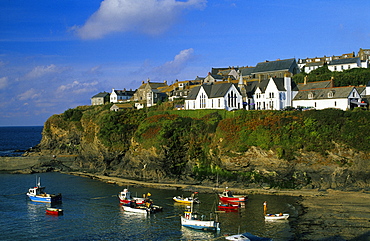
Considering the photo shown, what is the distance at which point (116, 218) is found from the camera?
47250 millimetres

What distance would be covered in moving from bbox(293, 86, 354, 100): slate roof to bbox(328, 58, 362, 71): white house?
27.5 m

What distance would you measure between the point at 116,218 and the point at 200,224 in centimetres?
1143

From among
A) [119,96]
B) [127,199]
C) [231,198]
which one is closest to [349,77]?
[231,198]

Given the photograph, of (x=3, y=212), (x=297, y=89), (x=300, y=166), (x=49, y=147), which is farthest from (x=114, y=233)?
(x=49, y=147)

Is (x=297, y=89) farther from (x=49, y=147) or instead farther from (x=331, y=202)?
(x=49, y=147)

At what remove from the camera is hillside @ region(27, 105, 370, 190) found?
194 ft

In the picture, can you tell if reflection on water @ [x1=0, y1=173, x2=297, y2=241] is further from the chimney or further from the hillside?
the chimney

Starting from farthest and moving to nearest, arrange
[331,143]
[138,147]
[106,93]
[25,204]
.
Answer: [106,93], [138,147], [331,143], [25,204]

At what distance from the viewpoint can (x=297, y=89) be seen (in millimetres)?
77688

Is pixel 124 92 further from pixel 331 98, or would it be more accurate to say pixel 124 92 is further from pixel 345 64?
pixel 331 98

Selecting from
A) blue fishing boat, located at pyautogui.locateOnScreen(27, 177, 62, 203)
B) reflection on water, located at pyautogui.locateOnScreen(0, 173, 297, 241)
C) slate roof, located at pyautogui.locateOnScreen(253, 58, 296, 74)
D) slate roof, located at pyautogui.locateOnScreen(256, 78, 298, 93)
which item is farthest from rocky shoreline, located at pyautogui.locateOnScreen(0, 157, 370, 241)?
slate roof, located at pyautogui.locateOnScreen(253, 58, 296, 74)

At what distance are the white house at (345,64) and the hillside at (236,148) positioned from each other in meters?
38.8

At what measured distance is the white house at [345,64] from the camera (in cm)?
9578

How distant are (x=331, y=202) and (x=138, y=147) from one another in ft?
131
